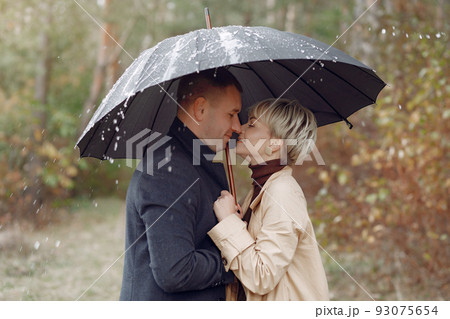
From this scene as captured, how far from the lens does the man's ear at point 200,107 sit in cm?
242

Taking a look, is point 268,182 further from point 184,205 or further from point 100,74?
point 100,74

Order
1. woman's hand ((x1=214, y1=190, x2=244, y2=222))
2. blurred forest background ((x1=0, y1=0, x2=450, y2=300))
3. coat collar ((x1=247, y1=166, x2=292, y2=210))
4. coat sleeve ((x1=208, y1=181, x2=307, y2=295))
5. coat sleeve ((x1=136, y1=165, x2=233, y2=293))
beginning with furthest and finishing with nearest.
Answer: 1. blurred forest background ((x1=0, y1=0, x2=450, y2=300))
2. coat collar ((x1=247, y1=166, x2=292, y2=210))
3. woman's hand ((x1=214, y1=190, x2=244, y2=222))
4. coat sleeve ((x1=208, y1=181, x2=307, y2=295))
5. coat sleeve ((x1=136, y1=165, x2=233, y2=293))

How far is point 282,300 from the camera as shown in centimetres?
230

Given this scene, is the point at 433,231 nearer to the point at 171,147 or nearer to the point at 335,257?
the point at 335,257

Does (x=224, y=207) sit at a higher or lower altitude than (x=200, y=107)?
lower

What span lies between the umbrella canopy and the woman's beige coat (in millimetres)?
693

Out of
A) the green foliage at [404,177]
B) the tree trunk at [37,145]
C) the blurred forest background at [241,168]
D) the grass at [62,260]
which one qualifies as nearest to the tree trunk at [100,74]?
the blurred forest background at [241,168]

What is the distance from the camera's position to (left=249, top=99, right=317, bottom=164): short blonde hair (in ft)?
8.27

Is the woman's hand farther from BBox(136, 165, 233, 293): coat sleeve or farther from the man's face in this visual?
the man's face

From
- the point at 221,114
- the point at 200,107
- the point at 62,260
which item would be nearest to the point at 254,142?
the point at 221,114

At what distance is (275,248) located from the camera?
86.3 inches

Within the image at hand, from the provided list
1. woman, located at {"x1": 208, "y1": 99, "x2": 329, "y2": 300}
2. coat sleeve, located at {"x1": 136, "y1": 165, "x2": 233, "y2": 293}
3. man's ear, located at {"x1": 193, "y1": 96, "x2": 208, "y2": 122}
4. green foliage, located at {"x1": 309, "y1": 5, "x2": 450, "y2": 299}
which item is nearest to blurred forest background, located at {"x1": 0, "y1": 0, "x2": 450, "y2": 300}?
green foliage, located at {"x1": 309, "y1": 5, "x2": 450, "y2": 299}

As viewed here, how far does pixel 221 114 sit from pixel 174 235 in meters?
0.75

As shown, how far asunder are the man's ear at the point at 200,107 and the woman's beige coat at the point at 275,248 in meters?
0.50
